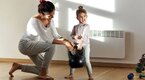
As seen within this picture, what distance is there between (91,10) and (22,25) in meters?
1.06

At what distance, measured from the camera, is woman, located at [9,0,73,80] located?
3.12 m

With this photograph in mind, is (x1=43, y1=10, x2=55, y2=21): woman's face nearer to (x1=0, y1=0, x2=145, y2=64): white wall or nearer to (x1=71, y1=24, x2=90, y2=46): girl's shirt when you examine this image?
(x1=71, y1=24, x2=90, y2=46): girl's shirt

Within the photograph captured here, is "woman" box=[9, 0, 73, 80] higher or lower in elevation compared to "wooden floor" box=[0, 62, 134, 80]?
higher

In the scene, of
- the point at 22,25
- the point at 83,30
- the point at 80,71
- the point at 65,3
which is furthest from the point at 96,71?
the point at 22,25

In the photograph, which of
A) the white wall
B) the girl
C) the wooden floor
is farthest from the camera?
the white wall

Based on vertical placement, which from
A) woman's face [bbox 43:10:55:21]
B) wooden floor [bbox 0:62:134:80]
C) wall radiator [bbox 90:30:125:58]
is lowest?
wooden floor [bbox 0:62:134:80]

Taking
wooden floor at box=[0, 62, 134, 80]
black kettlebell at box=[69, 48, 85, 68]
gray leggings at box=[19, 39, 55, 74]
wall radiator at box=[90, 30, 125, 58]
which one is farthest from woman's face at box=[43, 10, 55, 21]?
wall radiator at box=[90, 30, 125, 58]

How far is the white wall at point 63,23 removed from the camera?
13.0 feet

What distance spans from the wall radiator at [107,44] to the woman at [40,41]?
3.08 feet

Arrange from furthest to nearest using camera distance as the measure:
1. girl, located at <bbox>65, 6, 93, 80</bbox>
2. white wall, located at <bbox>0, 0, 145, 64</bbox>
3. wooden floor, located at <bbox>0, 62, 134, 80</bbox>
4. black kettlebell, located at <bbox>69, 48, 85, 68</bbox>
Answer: white wall, located at <bbox>0, 0, 145, 64</bbox> < wooden floor, located at <bbox>0, 62, 134, 80</bbox> < girl, located at <bbox>65, 6, 93, 80</bbox> < black kettlebell, located at <bbox>69, 48, 85, 68</bbox>

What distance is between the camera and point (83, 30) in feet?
10.8

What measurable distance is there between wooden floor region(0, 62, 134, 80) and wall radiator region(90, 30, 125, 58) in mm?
202

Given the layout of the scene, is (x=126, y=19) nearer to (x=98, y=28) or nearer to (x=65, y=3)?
(x=98, y=28)

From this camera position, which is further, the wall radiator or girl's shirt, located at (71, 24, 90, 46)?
the wall radiator
